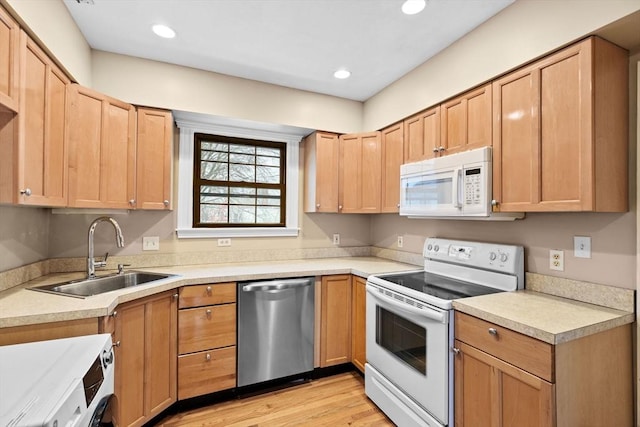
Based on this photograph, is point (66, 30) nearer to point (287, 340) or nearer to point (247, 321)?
point (247, 321)

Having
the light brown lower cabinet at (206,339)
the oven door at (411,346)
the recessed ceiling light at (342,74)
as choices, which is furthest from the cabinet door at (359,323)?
the recessed ceiling light at (342,74)

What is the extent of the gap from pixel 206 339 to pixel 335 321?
1.06 metres

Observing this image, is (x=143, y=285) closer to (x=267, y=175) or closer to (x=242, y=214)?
(x=242, y=214)

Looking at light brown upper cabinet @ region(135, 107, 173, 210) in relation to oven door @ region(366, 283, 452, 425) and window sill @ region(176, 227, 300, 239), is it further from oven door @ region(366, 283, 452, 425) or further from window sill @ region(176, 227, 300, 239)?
oven door @ region(366, 283, 452, 425)

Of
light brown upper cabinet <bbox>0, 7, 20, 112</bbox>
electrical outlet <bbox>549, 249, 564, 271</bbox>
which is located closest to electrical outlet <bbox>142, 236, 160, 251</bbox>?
light brown upper cabinet <bbox>0, 7, 20, 112</bbox>

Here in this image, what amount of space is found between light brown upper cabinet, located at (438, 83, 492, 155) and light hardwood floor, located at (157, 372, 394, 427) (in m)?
1.98

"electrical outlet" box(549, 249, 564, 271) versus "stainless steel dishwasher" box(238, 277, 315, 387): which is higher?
"electrical outlet" box(549, 249, 564, 271)

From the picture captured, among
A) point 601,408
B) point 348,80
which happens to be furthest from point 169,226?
point 601,408

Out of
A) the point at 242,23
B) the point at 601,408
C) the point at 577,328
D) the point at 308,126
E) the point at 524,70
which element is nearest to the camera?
the point at 577,328

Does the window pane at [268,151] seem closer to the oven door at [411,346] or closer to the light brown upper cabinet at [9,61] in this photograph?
the oven door at [411,346]

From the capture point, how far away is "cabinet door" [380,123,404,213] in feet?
Answer: 9.07

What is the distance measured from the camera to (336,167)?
3094mm

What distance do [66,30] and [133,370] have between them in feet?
7.01

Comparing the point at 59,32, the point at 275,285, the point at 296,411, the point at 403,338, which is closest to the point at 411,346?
the point at 403,338
